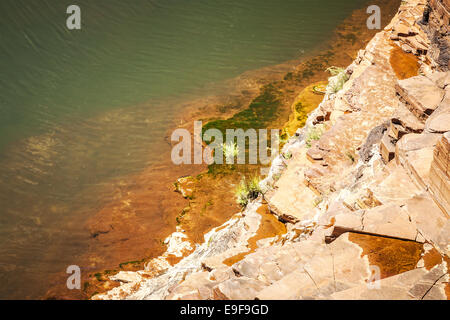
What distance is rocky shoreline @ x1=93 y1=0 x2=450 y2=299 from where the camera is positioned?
3461mm

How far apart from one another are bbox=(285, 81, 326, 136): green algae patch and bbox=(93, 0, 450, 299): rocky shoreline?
8.78ft

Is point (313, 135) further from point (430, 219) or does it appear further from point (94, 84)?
point (94, 84)

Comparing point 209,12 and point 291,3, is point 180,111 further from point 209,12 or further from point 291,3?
point 291,3

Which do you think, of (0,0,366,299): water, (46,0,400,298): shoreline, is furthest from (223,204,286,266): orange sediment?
(0,0,366,299): water

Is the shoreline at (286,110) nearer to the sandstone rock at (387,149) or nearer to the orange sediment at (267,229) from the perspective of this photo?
the orange sediment at (267,229)

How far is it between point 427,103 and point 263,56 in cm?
1112

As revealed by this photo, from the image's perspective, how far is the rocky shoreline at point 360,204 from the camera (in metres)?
3.46

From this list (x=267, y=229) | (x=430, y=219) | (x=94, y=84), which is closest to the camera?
(x=430, y=219)

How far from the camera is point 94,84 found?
14.1 meters

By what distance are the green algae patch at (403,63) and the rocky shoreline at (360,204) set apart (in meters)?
0.02

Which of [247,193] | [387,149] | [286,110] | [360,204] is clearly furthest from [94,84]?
[360,204]

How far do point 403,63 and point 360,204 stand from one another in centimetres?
454

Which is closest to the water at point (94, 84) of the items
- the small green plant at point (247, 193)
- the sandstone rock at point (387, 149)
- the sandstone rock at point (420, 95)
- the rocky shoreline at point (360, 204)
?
the rocky shoreline at point (360, 204)
